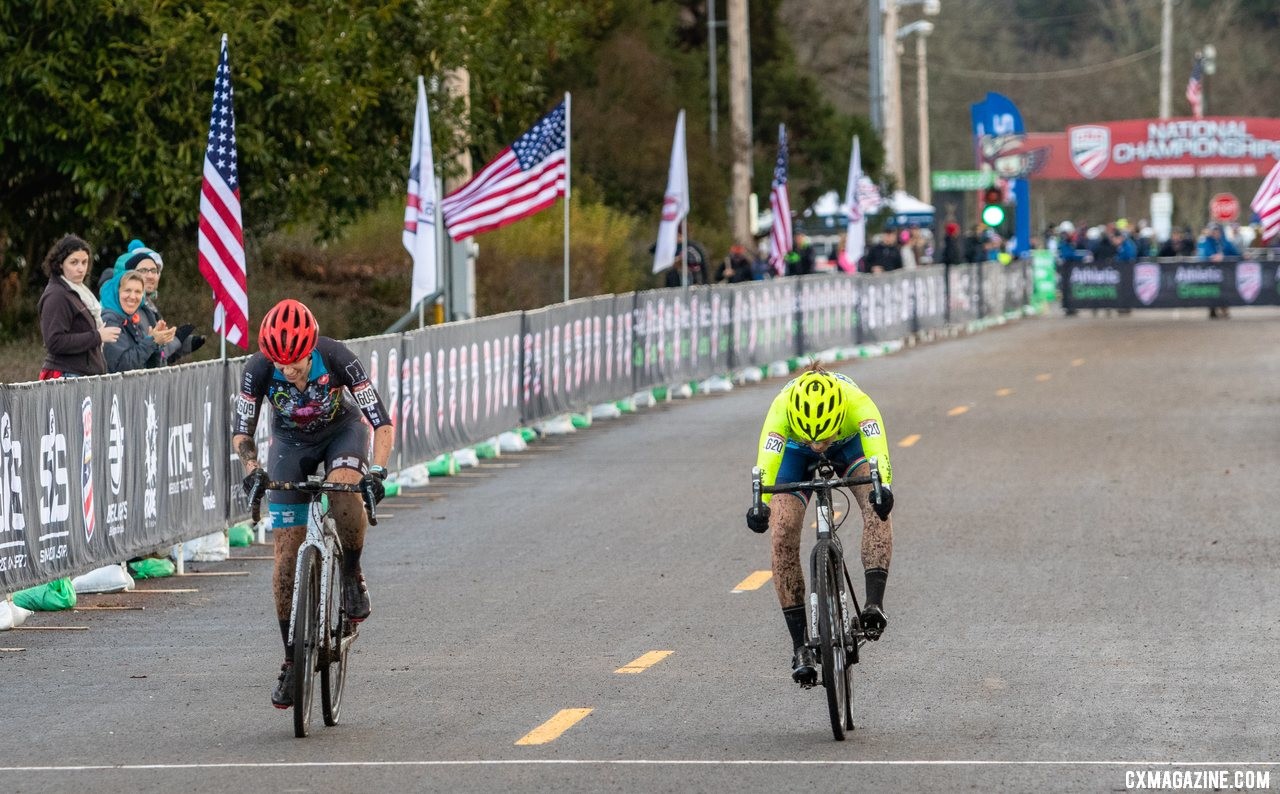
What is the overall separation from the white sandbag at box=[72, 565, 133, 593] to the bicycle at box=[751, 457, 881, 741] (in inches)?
217

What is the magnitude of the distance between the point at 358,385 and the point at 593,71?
3540cm

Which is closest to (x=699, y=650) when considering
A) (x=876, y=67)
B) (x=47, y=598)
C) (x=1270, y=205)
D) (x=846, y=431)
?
(x=846, y=431)

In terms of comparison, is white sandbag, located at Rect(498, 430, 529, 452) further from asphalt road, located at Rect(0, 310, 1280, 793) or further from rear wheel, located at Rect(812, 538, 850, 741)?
rear wheel, located at Rect(812, 538, 850, 741)

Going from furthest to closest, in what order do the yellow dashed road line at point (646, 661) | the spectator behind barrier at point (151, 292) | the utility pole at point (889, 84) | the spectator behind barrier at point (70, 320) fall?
1. the utility pole at point (889, 84)
2. the spectator behind barrier at point (151, 292)
3. the spectator behind barrier at point (70, 320)
4. the yellow dashed road line at point (646, 661)

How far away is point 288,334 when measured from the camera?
9203 mm

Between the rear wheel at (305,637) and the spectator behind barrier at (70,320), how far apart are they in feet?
17.0

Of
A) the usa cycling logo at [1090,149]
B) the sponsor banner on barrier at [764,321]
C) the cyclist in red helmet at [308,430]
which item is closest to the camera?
the cyclist in red helmet at [308,430]

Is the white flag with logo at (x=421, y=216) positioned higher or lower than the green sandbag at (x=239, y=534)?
higher

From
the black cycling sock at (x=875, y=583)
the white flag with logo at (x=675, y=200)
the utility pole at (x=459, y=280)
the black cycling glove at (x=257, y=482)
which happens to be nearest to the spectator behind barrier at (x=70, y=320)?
the black cycling glove at (x=257, y=482)

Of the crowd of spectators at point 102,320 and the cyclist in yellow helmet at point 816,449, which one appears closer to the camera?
the cyclist in yellow helmet at point 816,449

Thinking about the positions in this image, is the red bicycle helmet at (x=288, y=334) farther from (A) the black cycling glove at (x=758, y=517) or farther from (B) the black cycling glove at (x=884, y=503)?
(B) the black cycling glove at (x=884, y=503)

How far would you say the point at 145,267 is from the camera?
15078 millimetres

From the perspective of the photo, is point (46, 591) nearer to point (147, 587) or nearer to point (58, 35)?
point (147, 587)

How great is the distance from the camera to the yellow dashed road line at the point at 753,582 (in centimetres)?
1334
